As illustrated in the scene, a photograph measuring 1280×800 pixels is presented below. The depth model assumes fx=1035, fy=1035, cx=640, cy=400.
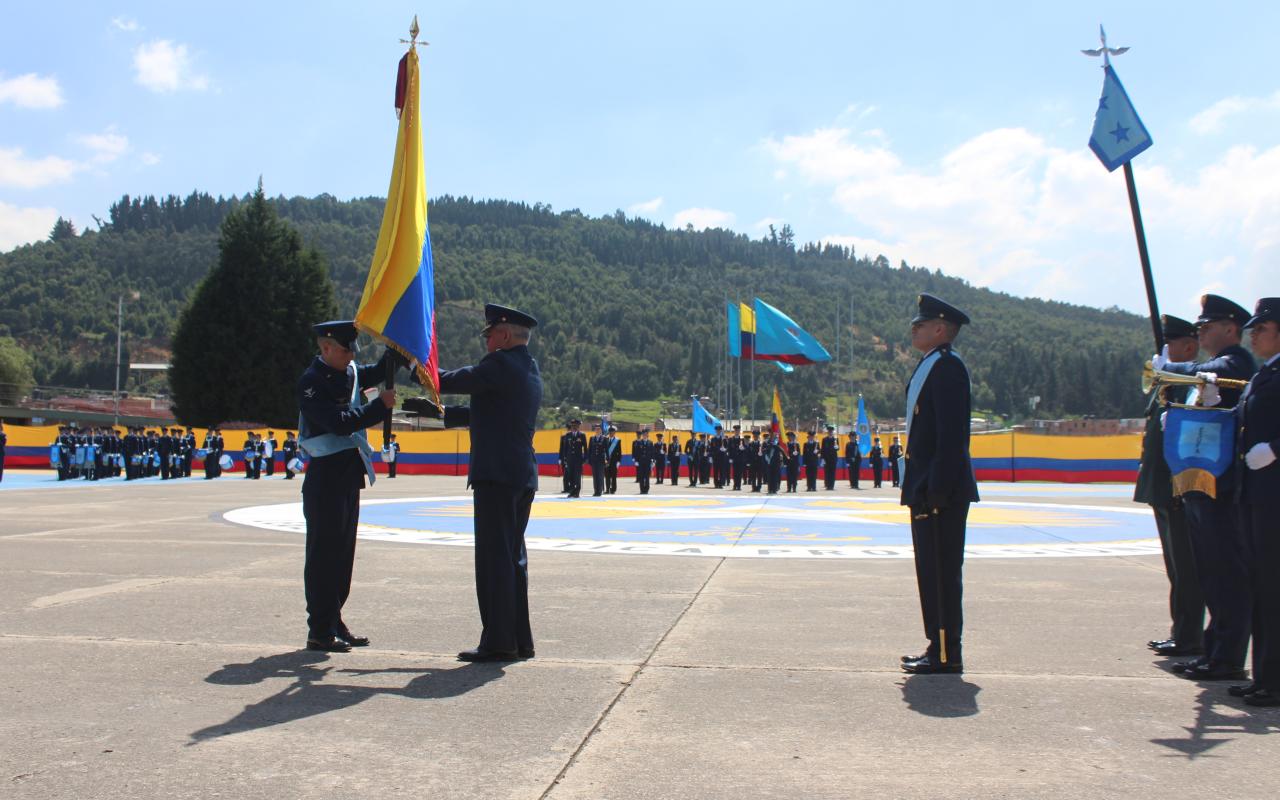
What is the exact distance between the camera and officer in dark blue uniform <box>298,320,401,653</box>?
6.07 metres

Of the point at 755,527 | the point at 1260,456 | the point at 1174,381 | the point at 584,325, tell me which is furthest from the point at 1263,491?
the point at 584,325

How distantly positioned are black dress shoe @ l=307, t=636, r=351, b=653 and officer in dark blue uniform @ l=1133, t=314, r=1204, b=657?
4.88 meters

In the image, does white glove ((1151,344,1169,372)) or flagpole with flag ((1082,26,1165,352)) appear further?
flagpole with flag ((1082,26,1165,352))

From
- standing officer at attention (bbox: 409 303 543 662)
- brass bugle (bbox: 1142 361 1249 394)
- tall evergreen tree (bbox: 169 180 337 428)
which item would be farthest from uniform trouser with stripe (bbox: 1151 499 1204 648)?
tall evergreen tree (bbox: 169 180 337 428)

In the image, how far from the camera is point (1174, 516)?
6.62 m

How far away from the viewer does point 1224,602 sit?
18.8 feet

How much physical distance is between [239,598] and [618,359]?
505ft

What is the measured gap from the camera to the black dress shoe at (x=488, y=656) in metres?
5.71

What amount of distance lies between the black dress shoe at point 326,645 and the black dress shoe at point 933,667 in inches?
125

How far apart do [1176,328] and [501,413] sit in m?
4.42

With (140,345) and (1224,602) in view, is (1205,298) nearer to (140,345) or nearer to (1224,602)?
(1224,602)

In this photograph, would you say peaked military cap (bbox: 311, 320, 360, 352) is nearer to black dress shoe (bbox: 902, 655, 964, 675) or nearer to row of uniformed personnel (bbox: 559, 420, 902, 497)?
black dress shoe (bbox: 902, 655, 964, 675)

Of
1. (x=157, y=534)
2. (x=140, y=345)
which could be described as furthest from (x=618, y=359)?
(x=157, y=534)

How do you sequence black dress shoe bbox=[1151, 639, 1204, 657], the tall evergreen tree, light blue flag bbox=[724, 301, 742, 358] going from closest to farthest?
1. black dress shoe bbox=[1151, 639, 1204, 657]
2. light blue flag bbox=[724, 301, 742, 358]
3. the tall evergreen tree
